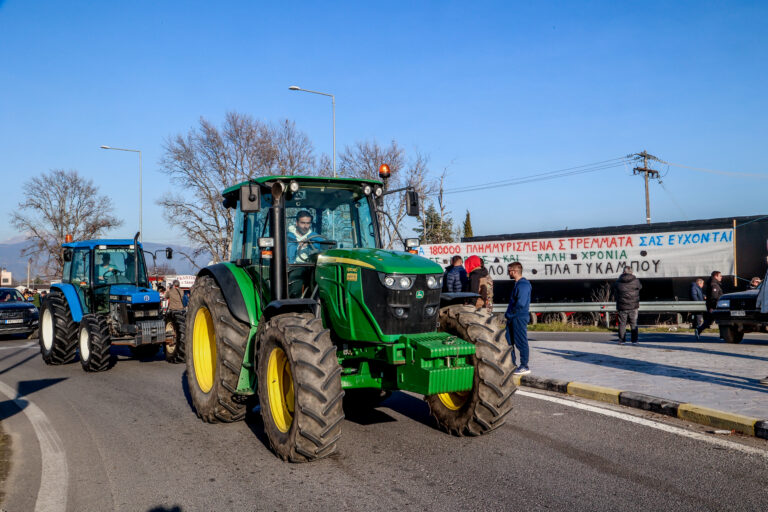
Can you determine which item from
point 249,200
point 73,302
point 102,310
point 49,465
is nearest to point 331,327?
point 249,200

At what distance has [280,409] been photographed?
19.7 ft

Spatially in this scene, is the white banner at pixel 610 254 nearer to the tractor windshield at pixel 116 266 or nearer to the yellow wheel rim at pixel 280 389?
the tractor windshield at pixel 116 266

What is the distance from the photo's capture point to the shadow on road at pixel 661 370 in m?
8.50

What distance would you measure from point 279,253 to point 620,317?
10217 mm

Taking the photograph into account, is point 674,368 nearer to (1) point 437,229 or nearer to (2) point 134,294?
(2) point 134,294

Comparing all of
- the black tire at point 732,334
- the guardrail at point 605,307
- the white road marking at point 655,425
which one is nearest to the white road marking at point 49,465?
the white road marking at point 655,425

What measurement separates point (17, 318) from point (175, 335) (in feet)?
35.3

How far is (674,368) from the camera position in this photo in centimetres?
991

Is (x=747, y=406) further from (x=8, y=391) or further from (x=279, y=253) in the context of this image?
(x=8, y=391)

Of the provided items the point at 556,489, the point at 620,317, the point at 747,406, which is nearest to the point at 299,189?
the point at 556,489

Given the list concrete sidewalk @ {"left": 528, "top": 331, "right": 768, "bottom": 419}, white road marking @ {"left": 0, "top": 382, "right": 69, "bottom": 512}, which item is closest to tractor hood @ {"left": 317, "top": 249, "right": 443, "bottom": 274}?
white road marking @ {"left": 0, "top": 382, "right": 69, "bottom": 512}

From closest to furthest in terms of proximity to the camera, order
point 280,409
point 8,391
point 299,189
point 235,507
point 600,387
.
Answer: point 235,507
point 280,409
point 299,189
point 600,387
point 8,391

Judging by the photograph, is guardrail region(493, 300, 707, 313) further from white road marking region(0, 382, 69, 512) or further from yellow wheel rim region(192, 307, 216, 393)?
white road marking region(0, 382, 69, 512)

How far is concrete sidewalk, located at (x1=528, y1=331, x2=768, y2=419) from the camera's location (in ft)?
25.0
